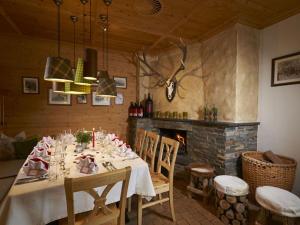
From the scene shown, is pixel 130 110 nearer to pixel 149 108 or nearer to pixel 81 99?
pixel 149 108

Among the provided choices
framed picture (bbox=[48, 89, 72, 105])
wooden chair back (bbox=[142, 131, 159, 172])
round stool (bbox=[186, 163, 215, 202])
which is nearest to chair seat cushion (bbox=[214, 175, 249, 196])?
round stool (bbox=[186, 163, 215, 202])

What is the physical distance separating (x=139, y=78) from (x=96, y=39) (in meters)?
1.36

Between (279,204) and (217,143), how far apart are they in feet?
3.87

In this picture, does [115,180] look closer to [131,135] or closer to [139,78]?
[131,135]

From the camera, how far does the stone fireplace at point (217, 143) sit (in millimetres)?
2680

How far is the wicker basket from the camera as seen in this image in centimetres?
223

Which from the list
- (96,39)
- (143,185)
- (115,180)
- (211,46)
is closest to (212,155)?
(143,185)

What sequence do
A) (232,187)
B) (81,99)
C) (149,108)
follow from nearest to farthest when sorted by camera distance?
(232,187), (81,99), (149,108)

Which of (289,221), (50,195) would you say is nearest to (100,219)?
(50,195)

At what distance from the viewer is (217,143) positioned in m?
2.77

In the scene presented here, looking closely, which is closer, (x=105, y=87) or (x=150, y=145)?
A: (x=105, y=87)

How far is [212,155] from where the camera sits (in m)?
2.87

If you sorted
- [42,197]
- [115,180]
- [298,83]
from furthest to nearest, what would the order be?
1. [298,83]
2. [42,197]
3. [115,180]

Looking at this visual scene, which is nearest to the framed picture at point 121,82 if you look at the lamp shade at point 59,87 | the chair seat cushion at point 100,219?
the lamp shade at point 59,87
